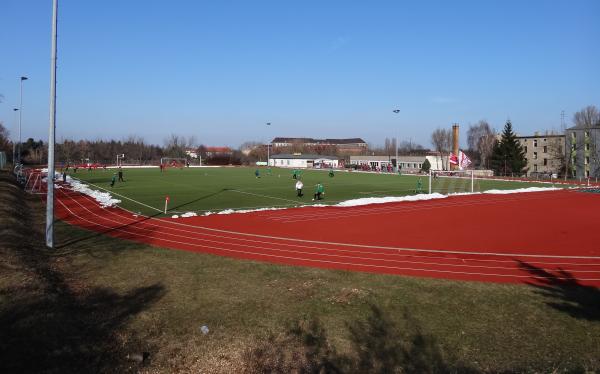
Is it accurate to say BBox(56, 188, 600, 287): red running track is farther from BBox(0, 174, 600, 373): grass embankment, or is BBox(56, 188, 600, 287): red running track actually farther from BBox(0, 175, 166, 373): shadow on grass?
BBox(0, 175, 166, 373): shadow on grass

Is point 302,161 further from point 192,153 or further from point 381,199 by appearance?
point 381,199

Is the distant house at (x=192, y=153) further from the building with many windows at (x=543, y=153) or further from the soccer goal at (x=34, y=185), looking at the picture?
the building with many windows at (x=543, y=153)

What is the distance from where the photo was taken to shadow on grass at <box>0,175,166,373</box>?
7.13 metres

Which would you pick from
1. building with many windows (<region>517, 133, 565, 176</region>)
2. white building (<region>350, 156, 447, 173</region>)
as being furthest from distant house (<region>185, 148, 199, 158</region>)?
building with many windows (<region>517, 133, 565, 176</region>)

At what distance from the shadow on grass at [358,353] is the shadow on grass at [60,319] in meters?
2.18

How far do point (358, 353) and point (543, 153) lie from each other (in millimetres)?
90137

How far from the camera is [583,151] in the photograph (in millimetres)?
76500

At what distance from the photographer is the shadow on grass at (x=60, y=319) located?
7.13 metres

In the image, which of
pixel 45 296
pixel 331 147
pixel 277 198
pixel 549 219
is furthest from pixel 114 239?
pixel 331 147

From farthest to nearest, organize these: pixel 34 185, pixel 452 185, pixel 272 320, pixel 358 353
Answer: pixel 452 185
pixel 34 185
pixel 272 320
pixel 358 353

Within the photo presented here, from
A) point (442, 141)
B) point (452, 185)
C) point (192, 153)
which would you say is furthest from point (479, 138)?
point (192, 153)

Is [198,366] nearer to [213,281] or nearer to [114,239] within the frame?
[213,281]

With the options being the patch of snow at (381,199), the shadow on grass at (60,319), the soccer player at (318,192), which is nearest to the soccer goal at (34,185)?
the soccer player at (318,192)

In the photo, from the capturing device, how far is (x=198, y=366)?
742 cm
